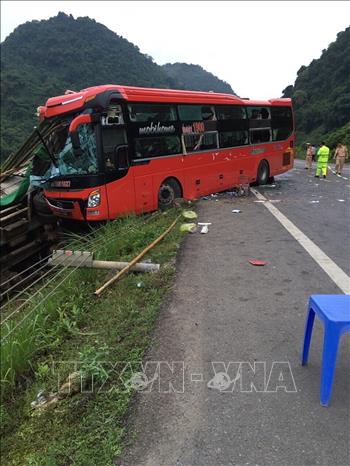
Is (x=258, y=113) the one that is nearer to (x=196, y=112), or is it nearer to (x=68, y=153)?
(x=196, y=112)

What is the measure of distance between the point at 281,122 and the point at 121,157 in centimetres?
980

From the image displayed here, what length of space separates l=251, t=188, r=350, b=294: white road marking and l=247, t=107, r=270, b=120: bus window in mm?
5857

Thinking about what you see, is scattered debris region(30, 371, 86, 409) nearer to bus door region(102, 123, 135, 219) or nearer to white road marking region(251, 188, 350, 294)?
white road marking region(251, 188, 350, 294)

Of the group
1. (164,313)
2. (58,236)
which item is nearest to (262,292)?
(164,313)

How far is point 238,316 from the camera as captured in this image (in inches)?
167

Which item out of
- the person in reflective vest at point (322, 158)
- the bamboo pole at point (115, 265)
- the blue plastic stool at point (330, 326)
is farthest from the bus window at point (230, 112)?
the blue plastic stool at point (330, 326)

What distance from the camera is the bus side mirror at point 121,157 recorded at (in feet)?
28.5

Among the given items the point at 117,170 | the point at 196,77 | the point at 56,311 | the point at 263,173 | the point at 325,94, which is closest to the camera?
the point at 56,311

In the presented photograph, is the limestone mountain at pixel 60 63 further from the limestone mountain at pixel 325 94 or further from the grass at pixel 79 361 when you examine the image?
the grass at pixel 79 361

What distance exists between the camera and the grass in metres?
2.78

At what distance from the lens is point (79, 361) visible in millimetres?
3684

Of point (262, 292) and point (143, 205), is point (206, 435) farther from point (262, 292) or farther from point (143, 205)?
point (143, 205)

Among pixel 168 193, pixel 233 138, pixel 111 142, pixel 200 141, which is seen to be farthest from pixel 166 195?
pixel 233 138

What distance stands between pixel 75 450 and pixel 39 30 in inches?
2838
